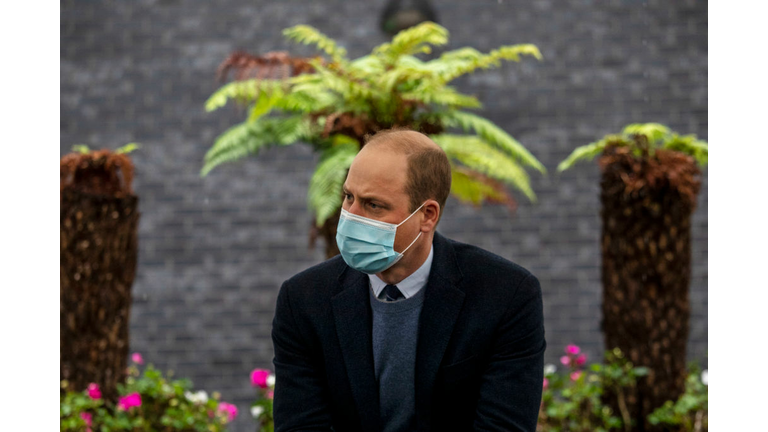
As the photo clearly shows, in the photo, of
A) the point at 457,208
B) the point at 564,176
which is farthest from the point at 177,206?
the point at 564,176

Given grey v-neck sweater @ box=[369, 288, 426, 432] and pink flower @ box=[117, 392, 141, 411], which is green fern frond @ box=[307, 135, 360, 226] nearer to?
pink flower @ box=[117, 392, 141, 411]

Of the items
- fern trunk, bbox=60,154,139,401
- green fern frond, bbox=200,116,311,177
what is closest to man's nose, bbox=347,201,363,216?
green fern frond, bbox=200,116,311,177

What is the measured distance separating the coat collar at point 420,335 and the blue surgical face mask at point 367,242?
136 millimetres

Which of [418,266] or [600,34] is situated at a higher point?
[600,34]

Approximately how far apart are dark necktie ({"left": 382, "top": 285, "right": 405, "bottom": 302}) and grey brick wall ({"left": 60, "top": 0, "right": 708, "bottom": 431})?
11.9 ft

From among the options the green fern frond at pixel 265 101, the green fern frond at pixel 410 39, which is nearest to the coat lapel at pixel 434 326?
the green fern frond at pixel 265 101

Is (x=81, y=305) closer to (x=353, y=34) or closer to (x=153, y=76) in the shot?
(x=153, y=76)

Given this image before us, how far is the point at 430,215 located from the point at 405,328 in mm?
350

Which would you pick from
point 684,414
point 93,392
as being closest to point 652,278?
point 684,414

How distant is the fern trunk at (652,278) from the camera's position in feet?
14.4

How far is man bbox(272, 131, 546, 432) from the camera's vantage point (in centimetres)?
214

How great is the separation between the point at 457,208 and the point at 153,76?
A: 2.70 metres

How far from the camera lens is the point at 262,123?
15.1ft

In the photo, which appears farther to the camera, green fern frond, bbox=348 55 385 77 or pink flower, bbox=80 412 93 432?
green fern frond, bbox=348 55 385 77
